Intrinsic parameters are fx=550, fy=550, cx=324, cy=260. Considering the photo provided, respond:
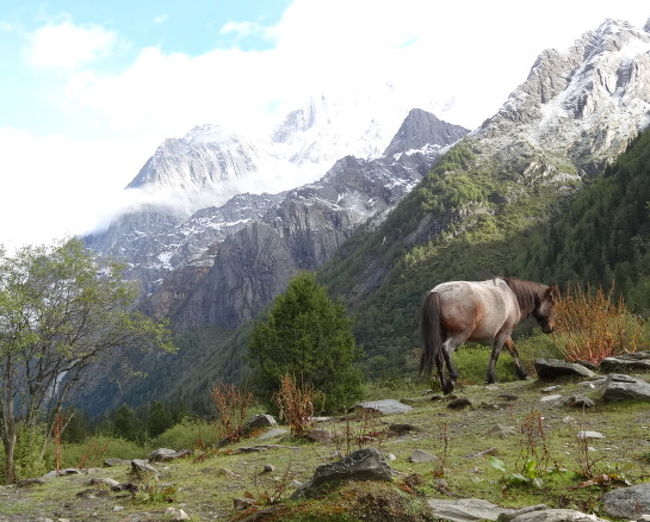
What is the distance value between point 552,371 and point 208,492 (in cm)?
1039

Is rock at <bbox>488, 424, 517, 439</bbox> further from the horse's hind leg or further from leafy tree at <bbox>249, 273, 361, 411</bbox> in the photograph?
leafy tree at <bbox>249, 273, 361, 411</bbox>

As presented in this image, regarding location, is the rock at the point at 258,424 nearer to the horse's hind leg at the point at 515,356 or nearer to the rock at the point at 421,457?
the horse's hind leg at the point at 515,356

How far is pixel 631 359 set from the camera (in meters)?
14.5

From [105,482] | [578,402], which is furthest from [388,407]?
[105,482]

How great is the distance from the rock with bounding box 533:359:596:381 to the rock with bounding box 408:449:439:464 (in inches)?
304

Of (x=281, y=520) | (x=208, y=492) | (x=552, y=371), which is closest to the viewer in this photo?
(x=281, y=520)

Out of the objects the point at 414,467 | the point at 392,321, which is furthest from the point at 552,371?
the point at 392,321

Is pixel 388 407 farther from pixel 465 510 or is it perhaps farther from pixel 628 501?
pixel 628 501

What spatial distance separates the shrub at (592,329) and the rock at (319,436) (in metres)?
9.24

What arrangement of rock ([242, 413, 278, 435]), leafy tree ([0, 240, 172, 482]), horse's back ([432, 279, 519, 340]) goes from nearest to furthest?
horse's back ([432, 279, 519, 340]) < rock ([242, 413, 278, 435]) < leafy tree ([0, 240, 172, 482])

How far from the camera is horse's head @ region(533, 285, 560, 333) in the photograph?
18047 millimetres

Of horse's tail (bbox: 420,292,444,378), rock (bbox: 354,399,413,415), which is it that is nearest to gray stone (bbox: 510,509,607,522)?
rock (bbox: 354,399,413,415)

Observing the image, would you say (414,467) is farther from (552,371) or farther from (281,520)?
(552,371)

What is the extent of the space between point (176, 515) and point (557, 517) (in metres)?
3.64
